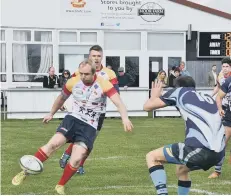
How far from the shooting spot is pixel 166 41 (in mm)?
32531

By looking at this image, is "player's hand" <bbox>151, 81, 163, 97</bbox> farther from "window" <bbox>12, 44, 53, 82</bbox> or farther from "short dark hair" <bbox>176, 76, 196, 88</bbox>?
"window" <bbox>12, 44, 53, 82</bbox>

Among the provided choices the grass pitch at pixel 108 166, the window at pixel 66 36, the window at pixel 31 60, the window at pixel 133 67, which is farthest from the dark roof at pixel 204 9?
the grass pitch at pixel 108 166

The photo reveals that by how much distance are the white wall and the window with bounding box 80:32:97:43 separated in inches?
12.5

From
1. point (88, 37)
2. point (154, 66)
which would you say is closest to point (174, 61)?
point (154, 66)

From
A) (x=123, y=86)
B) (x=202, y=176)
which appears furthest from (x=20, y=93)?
(x=202, y=176)

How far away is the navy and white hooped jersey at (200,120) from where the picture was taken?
25.5 ft

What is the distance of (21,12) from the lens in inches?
1206

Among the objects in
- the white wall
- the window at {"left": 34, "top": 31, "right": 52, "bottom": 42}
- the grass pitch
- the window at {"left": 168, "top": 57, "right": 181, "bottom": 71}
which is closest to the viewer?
the grass pitch

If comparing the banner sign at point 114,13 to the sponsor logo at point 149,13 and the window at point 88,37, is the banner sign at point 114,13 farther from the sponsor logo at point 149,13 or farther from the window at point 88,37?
the window at point 88,37

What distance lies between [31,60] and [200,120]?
2436 centimetres

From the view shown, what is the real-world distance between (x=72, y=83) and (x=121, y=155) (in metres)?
4.40

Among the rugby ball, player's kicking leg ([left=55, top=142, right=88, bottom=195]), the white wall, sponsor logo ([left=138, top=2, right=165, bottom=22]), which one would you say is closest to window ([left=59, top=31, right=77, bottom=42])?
the white wall

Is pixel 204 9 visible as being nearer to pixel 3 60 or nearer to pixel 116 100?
pixel 3 60

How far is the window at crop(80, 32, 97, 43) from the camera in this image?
31.3m
